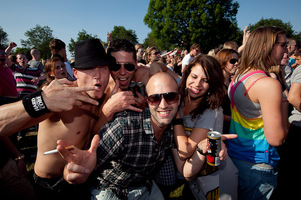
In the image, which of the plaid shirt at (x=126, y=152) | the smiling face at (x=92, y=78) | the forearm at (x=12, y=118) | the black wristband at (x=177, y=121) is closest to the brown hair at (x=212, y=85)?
the black wristband at (x=177, y=121)

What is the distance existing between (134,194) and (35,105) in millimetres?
1557

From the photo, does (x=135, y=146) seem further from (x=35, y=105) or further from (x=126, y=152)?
(x=35, y=105)

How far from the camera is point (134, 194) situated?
1986mm

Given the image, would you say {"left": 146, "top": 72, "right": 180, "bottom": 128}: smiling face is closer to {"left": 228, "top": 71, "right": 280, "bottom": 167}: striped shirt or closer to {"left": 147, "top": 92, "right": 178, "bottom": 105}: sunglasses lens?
{"left": 147, "top": 92, "right": 178, "bottom": 105}: sunglasses lens

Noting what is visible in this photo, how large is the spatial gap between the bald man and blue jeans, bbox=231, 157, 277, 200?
3.24ft

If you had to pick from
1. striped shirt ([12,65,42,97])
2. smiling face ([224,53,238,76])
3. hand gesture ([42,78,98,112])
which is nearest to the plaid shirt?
hand gesture ([42,78,98,112])

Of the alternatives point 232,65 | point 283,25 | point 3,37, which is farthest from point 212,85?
Result: point 3,37

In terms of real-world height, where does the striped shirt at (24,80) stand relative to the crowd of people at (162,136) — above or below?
above

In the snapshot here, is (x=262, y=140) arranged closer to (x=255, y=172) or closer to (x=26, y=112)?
(x=255, y=172)

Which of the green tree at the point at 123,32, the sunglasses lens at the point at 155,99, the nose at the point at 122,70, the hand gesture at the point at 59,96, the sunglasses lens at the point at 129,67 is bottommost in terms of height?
the sunglasses lens at the point at 155,99

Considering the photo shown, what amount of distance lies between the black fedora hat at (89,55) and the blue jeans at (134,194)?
1.61m

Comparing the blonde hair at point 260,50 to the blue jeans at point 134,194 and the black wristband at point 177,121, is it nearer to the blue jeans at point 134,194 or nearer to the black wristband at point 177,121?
the black wristband at point 177,121

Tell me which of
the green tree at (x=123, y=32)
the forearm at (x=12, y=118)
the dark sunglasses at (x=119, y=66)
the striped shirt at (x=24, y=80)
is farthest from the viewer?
the green tree at (x=123, y=32)

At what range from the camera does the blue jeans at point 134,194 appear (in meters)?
1.84
